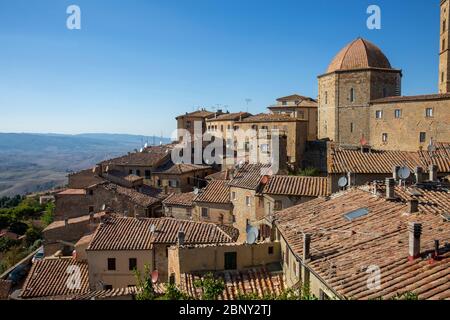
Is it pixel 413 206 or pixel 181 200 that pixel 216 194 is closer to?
pixel 181 200

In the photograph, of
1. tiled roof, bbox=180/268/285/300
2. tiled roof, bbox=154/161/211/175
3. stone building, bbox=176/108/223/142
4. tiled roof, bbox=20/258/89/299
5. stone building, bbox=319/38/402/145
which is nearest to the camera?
tiled roof, bbox=180/268/285/300

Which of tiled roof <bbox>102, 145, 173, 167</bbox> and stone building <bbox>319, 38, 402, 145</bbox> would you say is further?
tiled roof <bbox>102, 145, 173, 167</bbox>

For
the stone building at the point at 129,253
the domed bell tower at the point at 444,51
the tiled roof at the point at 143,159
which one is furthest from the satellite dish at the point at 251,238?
the domed bell tower at the point at 444,51

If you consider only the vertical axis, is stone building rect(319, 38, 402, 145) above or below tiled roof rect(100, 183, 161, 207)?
above

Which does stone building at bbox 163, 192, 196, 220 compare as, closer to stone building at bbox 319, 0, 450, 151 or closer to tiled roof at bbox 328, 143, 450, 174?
tiled roof at bbox 328, 143, 450, 174

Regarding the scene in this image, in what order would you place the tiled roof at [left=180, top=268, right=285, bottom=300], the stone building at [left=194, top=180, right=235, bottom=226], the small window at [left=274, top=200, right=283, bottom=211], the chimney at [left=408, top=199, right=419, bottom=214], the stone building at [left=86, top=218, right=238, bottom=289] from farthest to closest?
the stone building at [left=194, top=180, right=235, bottom=226] → the small window at [left=274, top=200, right=283, bottom=211] → the stone building at [left=86, top=218, right=238, bottom=289] → the tiled roof at [left=180, top=268, right=285, bottom=300] → the chimney at [left=408, top=199, right=419, bottom=214]

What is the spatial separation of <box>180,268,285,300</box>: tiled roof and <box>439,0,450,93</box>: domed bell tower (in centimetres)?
4350

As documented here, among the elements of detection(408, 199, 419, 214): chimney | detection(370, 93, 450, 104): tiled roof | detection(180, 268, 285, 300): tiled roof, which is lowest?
detection(180, 268, 285, 300): tiled roof

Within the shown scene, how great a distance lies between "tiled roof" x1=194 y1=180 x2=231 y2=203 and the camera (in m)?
31.8

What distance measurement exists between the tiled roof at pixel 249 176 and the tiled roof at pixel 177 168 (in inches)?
560

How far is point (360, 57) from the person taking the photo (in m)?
46.0

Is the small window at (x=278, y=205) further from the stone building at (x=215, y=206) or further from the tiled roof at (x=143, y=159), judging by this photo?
the tiled roof at (x=143, y=159)

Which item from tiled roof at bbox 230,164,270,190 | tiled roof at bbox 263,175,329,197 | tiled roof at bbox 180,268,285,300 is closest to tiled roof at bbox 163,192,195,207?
tiled roof at bbox 230,164,270,190
